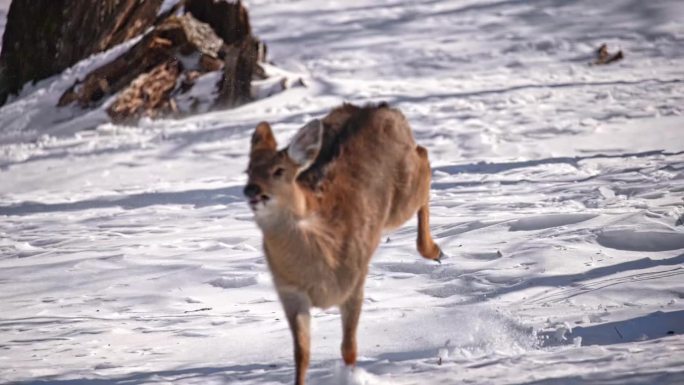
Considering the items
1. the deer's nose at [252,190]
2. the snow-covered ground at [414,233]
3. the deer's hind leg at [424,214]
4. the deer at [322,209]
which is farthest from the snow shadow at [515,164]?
the deer's nose at [252,190]

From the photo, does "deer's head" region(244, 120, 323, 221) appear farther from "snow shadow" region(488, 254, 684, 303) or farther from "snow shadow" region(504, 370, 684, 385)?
"snow shadow" region(488, 254, 684, 303)

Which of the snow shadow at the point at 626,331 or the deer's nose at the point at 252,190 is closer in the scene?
the deer's nose at the point at 252,190

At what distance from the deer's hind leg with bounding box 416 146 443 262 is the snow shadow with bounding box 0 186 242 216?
4.10 metres

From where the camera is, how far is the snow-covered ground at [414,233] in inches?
225

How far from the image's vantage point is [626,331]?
5629mm

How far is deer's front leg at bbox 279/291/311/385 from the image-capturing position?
5.11 meters

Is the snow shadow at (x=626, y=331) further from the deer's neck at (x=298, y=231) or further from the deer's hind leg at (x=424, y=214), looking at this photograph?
the deer's hind leg at (x=424, y=214)

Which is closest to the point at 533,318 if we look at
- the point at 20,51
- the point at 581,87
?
the point at 581,87

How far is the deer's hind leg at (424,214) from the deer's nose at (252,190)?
2367 mm

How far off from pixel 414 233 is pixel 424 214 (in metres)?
1.62

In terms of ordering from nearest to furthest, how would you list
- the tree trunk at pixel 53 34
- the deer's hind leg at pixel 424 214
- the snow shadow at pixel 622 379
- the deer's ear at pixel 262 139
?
the snow shadow at pixel 622 379
the deer's ear at pixel 262 139
the deer's hind leg at pixel 424 214
the tree trunk at pixel 53 34

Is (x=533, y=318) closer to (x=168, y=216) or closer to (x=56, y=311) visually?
(x=56, y=311)

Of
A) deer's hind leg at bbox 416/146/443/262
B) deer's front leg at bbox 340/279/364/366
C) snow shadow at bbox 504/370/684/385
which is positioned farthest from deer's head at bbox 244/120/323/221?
deer's hind leg at bbox 416/146/443/262

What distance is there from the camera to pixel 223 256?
8.46 meters
